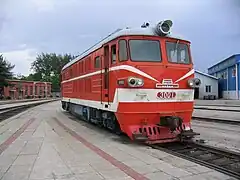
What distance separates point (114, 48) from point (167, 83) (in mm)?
2009

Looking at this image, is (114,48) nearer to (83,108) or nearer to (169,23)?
(169,23)

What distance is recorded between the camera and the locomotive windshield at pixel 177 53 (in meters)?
9.59

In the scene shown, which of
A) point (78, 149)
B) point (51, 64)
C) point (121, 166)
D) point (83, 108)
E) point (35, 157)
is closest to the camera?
point (121, 166)

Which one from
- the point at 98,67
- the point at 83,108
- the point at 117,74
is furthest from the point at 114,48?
the point at 83,108

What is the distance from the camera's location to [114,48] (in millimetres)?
9781

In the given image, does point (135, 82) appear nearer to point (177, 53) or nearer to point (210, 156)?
point (177, 53)

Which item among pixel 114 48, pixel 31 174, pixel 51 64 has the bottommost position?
pixel 31 174

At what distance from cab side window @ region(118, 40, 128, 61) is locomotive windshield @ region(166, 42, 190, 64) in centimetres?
137

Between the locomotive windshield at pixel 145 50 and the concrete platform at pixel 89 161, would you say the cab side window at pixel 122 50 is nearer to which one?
→ the locomotive windshield at pixel 145 50

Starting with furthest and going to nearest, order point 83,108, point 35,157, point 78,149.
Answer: point 83,108 < point 78,149 < point 35,157

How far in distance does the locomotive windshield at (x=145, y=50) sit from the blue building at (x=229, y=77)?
1568 inches

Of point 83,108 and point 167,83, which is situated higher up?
point 167,83

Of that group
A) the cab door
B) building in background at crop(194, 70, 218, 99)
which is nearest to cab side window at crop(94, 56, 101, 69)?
the cab door

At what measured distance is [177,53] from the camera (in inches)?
383
